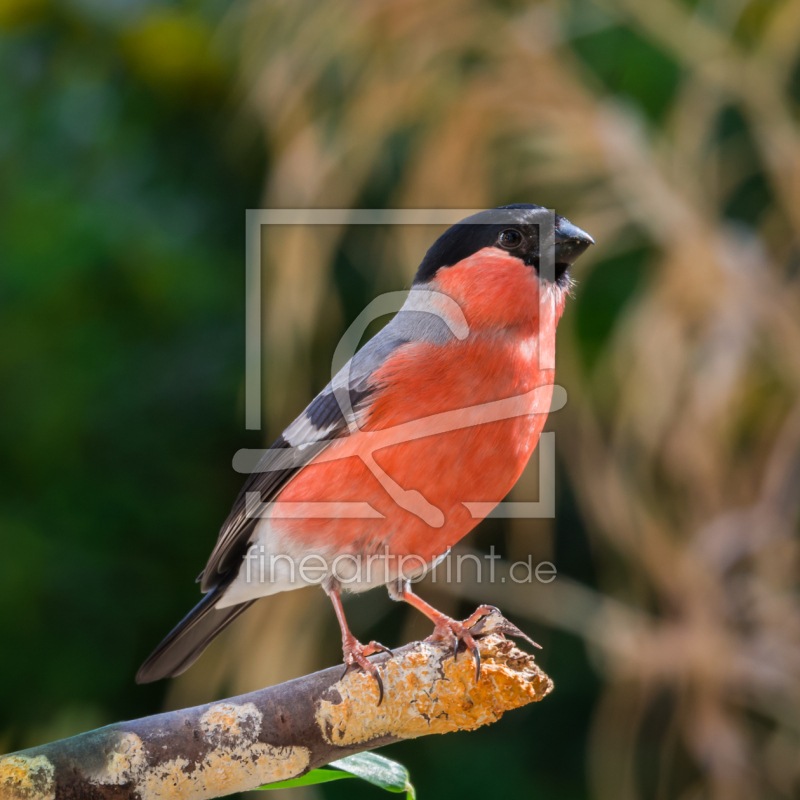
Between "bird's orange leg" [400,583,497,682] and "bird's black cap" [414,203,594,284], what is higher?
"bird's black cap" [414,203,594,284]

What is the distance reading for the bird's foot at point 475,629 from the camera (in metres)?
1.36

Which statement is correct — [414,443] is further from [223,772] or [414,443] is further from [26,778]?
[26,778]

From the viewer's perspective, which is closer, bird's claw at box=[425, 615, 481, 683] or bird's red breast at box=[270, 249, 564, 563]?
bird's claw at box=[425, 615, 481, 683]

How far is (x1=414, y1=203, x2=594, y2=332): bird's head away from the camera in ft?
5.37

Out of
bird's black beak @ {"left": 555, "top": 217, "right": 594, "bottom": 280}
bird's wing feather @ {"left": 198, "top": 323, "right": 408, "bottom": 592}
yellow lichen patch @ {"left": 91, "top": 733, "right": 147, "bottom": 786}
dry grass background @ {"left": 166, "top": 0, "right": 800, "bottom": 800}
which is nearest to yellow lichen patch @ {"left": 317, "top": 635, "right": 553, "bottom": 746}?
yellow lichen patch @ {"left": 91, "top": 733, "right": 147, "bottom": 786}

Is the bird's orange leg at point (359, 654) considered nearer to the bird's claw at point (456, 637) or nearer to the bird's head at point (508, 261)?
the bird's claw at point (456, 637)

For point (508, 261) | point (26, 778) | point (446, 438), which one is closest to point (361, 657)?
point (446, 438)

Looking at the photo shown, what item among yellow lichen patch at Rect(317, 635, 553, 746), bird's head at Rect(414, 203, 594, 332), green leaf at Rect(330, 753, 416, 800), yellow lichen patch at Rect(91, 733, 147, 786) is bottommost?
green leaf at Rect(330, 753, 416, 800)

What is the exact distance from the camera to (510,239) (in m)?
1.73

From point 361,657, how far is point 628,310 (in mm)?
1865

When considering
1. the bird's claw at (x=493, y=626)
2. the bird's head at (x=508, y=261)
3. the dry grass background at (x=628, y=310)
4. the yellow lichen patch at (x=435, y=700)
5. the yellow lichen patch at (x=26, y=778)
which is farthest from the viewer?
the dry grass background at (x=628, y=310)

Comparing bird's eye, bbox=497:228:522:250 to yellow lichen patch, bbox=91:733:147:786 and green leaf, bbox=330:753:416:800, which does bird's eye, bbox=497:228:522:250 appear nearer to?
green leaf, bbox=330:753:416:800

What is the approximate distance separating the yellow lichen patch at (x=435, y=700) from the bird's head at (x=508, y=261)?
65 centimetres

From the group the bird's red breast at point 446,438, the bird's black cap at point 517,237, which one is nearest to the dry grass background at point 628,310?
the bird's black cap at point 517,237
